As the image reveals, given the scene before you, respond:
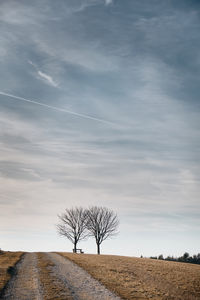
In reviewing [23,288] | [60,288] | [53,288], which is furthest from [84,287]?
[23,288]

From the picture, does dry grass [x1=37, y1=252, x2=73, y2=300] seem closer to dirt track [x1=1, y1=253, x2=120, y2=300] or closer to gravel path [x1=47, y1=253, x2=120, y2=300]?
dirt track [x1=1, y1=253, x2=120, y2=300]

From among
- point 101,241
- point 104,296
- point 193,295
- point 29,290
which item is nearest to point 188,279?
point 193,295

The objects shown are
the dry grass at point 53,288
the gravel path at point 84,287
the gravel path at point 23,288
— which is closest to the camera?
the dry grass at point 53,288

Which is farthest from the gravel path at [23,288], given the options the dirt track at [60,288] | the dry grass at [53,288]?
the dry grass at [53,288]

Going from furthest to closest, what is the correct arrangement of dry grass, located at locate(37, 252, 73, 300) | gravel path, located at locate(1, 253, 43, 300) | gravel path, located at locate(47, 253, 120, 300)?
gravel path, located at locate(47, 253, 120, 300)
gravel path, located at locate(1, 253, 43, 300)
dry grass, located at locate(37, 252, 73, 300)

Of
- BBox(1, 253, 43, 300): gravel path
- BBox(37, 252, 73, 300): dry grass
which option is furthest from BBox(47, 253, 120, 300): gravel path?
BBox(1, 253, 43, 300): gravel path

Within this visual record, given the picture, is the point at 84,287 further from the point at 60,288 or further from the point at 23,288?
the point at 23,288

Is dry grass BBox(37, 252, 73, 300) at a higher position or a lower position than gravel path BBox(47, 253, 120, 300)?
higher

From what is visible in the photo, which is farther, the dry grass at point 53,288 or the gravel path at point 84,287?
the gravel path at point 84,287

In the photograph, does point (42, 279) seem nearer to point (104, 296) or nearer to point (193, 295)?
point (104, 296)

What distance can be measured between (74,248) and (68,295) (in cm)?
5722

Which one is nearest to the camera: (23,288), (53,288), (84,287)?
(53,288)

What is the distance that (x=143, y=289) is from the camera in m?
17.0

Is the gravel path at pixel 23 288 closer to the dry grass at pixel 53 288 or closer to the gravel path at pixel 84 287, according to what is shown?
the dry grass at pixel 53 288
